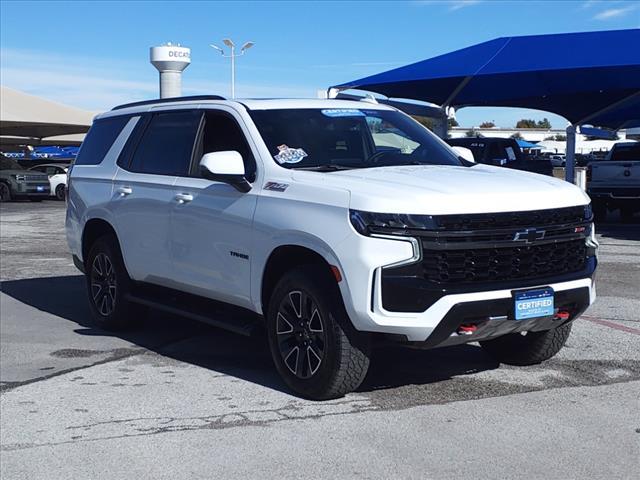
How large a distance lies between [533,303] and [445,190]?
90cm

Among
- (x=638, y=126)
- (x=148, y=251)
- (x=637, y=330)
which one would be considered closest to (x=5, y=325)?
(x=148, y=251)

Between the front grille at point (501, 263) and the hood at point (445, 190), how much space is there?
10.0 inches

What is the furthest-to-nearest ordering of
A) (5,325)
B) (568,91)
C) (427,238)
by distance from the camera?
(568,91)
(5,325)
(427,238)

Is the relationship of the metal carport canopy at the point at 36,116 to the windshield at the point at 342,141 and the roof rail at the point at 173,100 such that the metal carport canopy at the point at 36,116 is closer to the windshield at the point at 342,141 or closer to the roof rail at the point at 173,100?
the roof rail at the point at 173,100

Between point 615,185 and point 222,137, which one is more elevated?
point 222,137

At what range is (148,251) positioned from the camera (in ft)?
24.6

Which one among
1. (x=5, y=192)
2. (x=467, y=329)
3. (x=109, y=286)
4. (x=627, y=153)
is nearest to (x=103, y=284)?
(x=109, y=286)

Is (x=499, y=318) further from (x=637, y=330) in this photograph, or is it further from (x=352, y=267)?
(x=637, y=330)

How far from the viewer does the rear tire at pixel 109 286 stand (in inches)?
316

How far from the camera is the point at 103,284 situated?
8344 millimetres

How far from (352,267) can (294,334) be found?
2.74ft

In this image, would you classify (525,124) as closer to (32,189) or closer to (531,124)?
(531,124)

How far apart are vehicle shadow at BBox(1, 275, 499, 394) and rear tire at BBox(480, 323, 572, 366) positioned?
137mm

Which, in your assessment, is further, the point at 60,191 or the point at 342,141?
the point at 60,191
